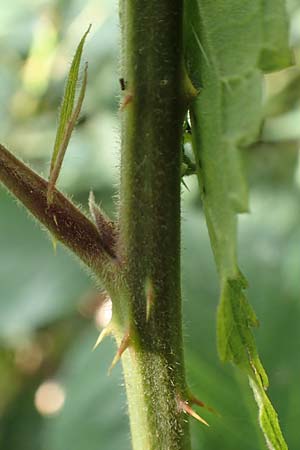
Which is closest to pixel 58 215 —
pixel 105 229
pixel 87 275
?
pixel 105 229

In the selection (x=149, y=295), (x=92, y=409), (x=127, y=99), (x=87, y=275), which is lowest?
(x=92, y=409)

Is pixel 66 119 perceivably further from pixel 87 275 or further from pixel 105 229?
pixel 87 275

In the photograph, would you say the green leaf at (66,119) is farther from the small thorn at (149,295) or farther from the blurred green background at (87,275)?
the blurred green background at (87,275)

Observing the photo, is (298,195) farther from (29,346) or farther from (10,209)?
(29,346)

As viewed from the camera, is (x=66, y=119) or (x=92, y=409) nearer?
(x=66, y=119)

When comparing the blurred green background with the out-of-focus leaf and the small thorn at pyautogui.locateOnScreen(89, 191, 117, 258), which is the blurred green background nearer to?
the out-of-focus leaf

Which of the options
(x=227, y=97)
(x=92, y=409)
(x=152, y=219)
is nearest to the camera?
(x=227, y=97)

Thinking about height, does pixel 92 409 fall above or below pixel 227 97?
below
